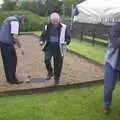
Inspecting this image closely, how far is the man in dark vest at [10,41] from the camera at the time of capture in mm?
11406

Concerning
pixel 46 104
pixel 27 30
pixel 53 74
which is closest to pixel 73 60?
pixel 53 74

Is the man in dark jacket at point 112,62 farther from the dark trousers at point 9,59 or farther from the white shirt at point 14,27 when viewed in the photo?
the dark trousers at point 9,59

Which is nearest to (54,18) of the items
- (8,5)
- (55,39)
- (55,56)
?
(55,39)

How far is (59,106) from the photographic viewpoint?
9781 millimetres

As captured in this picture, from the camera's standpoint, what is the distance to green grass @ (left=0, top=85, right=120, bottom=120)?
9.07m

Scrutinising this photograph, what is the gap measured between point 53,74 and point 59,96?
185 cm

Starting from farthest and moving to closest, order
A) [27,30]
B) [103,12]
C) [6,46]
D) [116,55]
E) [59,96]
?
1. [27,30]
2. [103,12]
3. [6,46]
4. [59,96]
5. [116,55]

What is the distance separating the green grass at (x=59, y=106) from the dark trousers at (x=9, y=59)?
4.65 feet

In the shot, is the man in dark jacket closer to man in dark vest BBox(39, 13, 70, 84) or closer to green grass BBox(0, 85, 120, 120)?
green grass BBox(0, 85, 120, 120)

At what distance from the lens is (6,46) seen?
38.1 ft

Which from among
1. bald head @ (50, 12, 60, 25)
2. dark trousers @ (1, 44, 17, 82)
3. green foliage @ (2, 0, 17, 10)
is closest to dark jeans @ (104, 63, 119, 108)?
bald head @ (50, 12, 60, 25)

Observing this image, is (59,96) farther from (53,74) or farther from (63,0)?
(63,0)

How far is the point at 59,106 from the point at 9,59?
260cm

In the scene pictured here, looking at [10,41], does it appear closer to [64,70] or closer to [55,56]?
[55,56]
